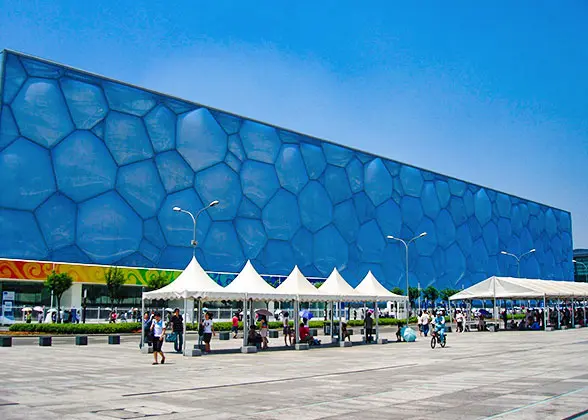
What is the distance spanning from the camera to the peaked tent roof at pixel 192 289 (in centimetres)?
2114

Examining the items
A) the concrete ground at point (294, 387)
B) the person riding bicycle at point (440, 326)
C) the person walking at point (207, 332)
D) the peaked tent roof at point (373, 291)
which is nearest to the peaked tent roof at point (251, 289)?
the person walking at point (207, 332)

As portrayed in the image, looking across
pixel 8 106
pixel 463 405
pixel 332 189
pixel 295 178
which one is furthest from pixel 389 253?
pixel 463 405

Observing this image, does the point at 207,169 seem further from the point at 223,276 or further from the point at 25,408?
the point at 25,408

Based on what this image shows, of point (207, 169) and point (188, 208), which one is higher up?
point (207, 169)

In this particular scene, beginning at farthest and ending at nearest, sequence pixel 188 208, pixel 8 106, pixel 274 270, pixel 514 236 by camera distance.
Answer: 1. pixel 514 236
2. pixel 274 270
3. pixel 188 208
4. pixel 8 106

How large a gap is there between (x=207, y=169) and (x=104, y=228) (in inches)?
415

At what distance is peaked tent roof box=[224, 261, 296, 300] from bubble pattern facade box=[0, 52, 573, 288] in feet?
70.5

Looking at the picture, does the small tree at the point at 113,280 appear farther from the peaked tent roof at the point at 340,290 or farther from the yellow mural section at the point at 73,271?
the peaked tent roof at the point at 340,290

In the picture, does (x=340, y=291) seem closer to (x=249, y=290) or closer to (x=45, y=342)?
(x=249, y=290)

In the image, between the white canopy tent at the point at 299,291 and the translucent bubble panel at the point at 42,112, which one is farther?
the translucent bubble panel at the point at 42,112

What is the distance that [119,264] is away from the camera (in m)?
44.2

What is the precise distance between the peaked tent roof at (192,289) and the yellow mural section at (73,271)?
63.3 feet

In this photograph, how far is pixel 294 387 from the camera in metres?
12.1

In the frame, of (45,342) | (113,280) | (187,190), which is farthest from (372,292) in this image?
(187,190)
